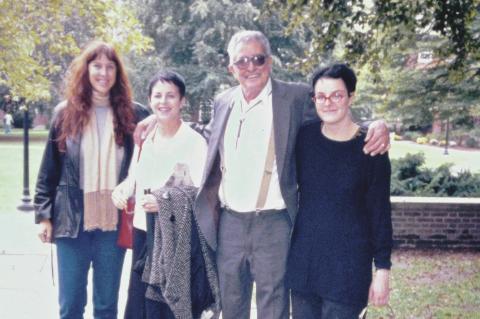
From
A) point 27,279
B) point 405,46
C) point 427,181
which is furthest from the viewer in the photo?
point 427,181

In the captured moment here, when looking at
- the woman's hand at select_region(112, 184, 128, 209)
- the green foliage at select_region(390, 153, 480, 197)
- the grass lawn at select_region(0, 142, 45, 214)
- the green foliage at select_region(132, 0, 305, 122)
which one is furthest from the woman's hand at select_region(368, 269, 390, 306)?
the green foliage at select_region(132, 0, 305, 122)

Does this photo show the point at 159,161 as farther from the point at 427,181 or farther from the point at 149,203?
the point at 427,181

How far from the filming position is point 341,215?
119 inches

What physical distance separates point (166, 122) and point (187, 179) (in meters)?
0.36

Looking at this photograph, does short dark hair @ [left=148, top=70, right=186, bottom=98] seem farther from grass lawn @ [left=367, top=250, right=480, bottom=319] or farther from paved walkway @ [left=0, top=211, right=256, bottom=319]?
grass lawn @ [left=367, top=250, right=480, bottom=319]

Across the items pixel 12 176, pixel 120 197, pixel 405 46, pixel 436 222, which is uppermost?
pixel 405 46

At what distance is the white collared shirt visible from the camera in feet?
11.0

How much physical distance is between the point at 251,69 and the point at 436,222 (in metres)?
6.26

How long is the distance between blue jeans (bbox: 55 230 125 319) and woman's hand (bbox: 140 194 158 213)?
49 cm

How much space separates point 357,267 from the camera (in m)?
3.04

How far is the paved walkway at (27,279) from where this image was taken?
5184 mm

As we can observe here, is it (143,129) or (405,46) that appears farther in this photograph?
(405,46)

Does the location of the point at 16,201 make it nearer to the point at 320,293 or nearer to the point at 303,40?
the point at 320,293

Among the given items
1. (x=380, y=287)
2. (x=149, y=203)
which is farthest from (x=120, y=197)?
(x=380, y=287)
